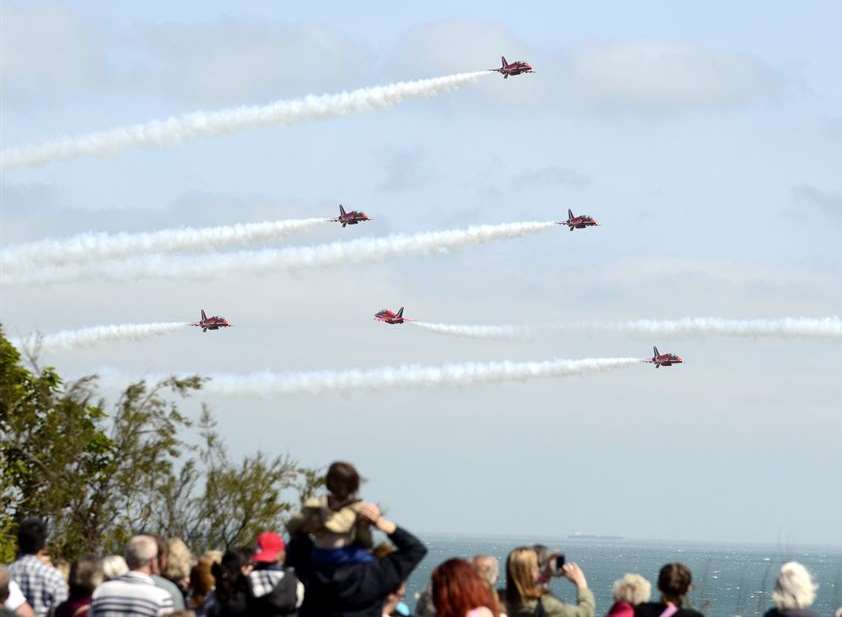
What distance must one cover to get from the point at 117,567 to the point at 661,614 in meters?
4.87

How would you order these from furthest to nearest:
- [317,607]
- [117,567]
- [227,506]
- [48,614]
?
[227,506] → [48,614] → [117,567] → [317,607]

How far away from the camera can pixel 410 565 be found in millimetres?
12258

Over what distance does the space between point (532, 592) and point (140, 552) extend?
10.9 feet

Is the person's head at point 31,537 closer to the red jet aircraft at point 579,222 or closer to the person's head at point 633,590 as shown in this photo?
the person's head at point 633,590

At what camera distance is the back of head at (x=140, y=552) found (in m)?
13.7

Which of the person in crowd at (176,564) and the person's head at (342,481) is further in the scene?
the person in crowd at (176,564)

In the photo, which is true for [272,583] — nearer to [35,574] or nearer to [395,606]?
[395,606]

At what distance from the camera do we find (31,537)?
15539 mm

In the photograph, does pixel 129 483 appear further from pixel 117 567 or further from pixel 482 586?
pixel 482 586

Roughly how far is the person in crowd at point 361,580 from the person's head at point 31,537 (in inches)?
159

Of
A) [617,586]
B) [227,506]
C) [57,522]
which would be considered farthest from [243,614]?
[57,522]

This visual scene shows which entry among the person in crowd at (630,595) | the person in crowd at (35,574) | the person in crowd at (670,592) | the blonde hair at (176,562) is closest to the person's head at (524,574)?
the person in crowd at (630,595)

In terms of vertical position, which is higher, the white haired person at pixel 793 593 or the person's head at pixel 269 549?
the person's head at pixel 269 549

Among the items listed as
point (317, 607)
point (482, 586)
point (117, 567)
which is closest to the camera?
point (482, 586)
